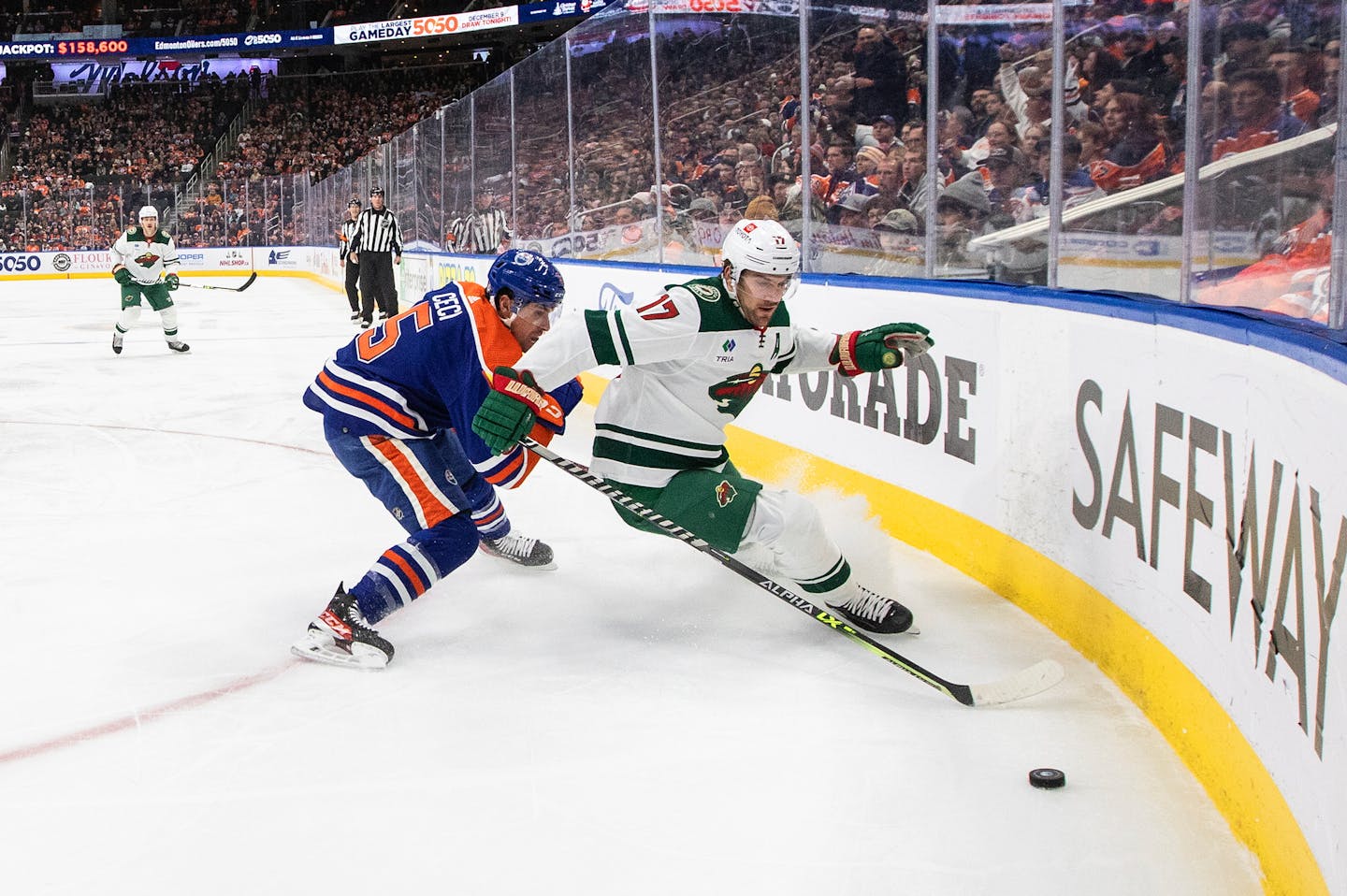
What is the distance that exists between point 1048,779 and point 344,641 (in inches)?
57.7

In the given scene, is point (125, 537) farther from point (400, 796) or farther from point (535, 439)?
point (400, 796)

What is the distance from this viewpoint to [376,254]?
11.3m

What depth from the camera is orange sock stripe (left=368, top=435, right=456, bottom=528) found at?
2832 millimetres

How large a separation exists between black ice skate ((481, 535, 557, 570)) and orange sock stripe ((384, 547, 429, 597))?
0.65m

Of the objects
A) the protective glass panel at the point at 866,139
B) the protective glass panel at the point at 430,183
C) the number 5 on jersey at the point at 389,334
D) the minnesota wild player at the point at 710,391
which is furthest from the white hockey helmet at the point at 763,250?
the protective glass panel at the point at 430,183

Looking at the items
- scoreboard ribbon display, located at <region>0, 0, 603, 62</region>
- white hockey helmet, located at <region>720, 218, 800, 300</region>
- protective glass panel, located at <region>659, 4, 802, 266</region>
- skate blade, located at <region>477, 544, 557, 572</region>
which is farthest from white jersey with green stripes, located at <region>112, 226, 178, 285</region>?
scoreboard ribbon display, located at <region>0, 0, 603, 62</region>

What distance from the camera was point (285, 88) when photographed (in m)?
29.4

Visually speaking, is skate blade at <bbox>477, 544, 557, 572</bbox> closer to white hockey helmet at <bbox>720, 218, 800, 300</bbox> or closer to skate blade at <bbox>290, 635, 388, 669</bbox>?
skate blade at <bbox>290, 635, 388, 669</bbox>

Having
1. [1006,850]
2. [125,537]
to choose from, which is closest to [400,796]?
[1006,850]

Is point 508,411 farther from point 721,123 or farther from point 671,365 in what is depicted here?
point 721,123

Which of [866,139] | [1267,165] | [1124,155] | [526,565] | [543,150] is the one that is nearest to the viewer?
[1267,165]

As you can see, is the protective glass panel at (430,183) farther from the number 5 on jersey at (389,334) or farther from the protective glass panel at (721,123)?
the number 5 on jersey at (389,334)

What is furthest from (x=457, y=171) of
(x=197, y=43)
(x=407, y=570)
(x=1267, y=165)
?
(x=197, y=43)

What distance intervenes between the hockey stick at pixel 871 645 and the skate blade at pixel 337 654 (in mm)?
555
